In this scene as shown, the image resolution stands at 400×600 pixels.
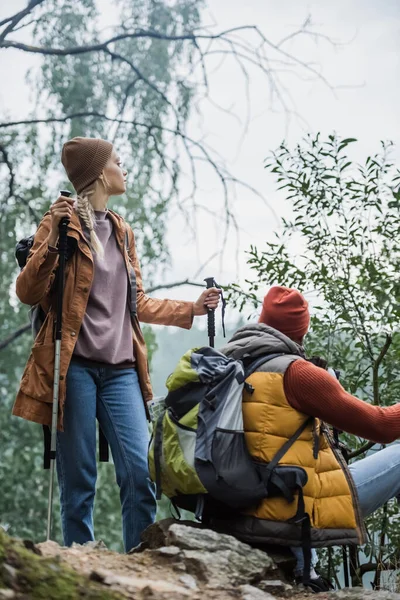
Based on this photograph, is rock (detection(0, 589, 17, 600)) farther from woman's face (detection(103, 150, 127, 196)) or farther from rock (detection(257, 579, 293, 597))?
woman's face (detection(103, 150, 127, 196))

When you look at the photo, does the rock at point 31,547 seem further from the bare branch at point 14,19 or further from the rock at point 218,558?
the bare branch at point 14,19

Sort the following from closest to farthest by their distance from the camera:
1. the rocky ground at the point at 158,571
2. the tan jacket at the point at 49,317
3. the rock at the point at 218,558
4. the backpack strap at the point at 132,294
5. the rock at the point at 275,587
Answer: the rocky ground at the point at 158,571 → the rock at the point at 218,558 → the rock at the point at 275,587 → the tan jacket at the point at 49,317 → the backpack strap at the point at 132,294

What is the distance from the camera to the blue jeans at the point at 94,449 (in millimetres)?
3568

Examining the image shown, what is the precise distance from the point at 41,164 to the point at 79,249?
6.97 m

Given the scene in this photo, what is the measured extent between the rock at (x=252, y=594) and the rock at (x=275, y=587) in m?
0.15

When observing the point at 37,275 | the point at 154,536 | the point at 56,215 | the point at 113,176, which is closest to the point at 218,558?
the point at 154,536

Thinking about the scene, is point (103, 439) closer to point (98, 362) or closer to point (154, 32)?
point (98, 362)

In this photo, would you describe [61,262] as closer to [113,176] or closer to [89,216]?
[89,216]

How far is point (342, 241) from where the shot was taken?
470 cm

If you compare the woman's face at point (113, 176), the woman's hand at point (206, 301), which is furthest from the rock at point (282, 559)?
the woman's face at point (113, 176)

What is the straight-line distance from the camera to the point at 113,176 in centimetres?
386

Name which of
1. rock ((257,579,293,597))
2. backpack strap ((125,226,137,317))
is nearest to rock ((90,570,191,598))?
rock ((257,579,293,597))

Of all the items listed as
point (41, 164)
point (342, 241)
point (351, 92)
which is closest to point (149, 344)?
point (41, 164)

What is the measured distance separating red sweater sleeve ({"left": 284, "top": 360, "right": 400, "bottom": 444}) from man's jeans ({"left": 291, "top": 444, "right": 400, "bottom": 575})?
225mm
